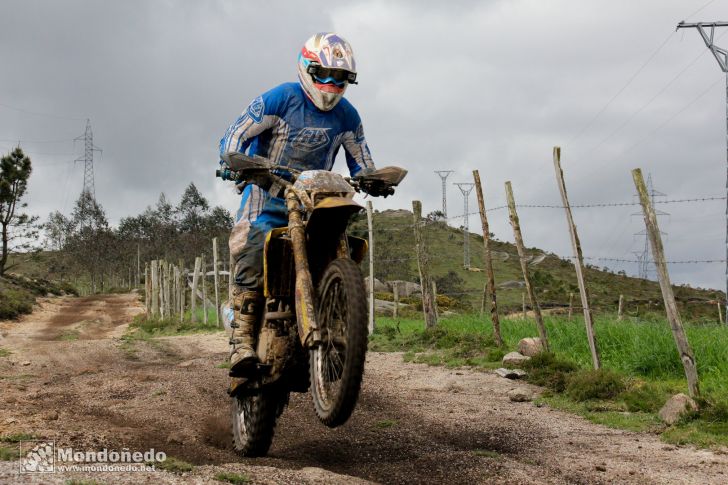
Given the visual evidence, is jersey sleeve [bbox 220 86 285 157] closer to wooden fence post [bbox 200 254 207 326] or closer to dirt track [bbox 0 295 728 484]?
dirt track [bbox 0 295 728 484]

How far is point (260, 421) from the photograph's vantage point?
6.14m

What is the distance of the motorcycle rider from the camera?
5980 mm

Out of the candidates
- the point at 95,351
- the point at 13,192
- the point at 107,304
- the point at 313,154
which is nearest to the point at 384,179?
the point at 313,154

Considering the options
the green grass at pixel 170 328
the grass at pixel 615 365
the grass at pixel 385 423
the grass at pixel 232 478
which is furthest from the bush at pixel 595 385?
the green grass at pixel 170 328

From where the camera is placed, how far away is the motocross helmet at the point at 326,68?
5898 millimetres

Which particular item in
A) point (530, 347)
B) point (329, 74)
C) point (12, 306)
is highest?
point (329, 74)

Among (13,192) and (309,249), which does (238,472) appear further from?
(13,192)

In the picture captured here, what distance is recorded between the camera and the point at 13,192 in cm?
5609

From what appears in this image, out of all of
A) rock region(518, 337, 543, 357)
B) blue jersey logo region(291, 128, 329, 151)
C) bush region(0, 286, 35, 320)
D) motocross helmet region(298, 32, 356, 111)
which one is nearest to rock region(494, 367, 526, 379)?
rock region(518, 337, 543, 357)

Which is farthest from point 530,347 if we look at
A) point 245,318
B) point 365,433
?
point 245,318

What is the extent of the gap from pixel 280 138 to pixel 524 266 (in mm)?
7455

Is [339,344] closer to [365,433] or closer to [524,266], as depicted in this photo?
[365,433]

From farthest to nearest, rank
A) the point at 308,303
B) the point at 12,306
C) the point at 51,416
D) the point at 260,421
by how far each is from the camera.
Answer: the point at 12,306, the point at 51,416, the point at 260,421, the point at 308,303

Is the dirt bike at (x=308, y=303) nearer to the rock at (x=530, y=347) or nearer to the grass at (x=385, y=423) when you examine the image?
the grass at (x=385, y=423)
